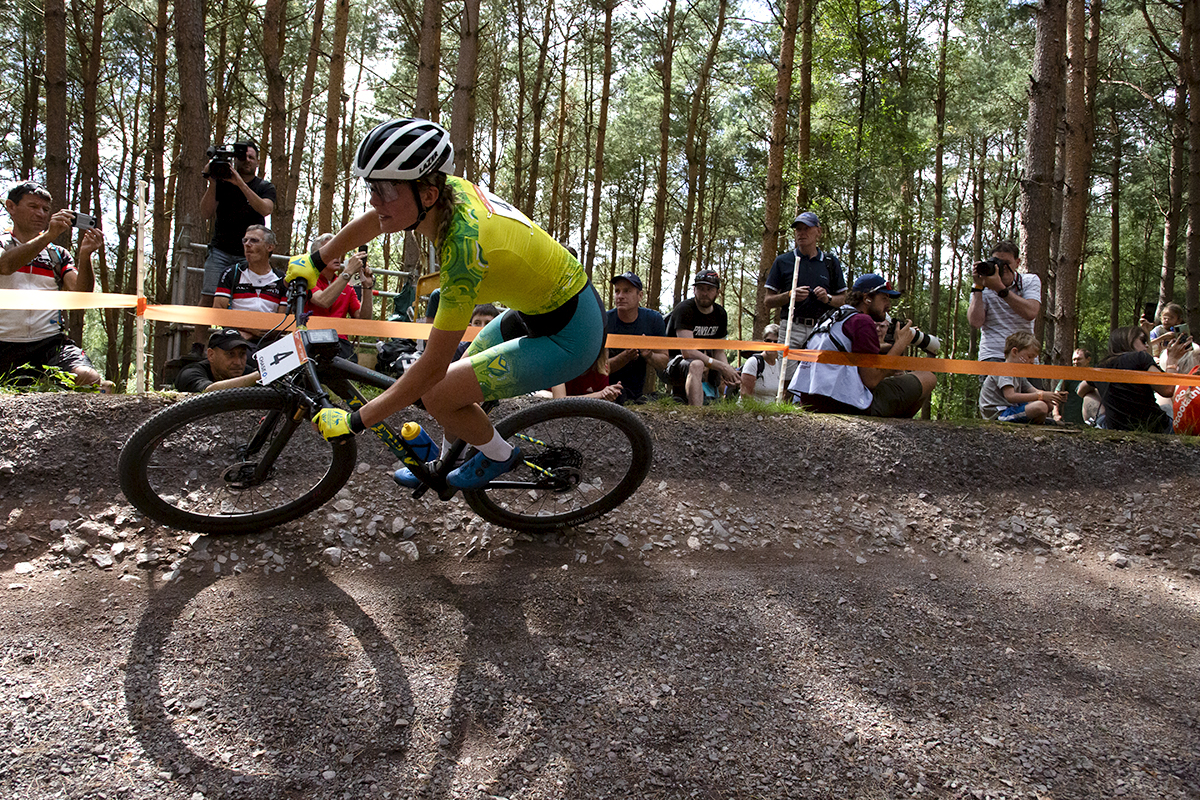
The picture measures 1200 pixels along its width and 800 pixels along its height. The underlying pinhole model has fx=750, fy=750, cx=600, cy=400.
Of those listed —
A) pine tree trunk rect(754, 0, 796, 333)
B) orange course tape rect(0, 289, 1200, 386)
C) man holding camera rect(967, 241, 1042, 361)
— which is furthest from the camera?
pine tree trunk rect(754, 0, 796, 333)

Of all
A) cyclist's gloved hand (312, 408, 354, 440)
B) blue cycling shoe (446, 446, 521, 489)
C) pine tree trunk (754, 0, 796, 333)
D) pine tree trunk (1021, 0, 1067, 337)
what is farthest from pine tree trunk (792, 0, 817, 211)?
cyclist's gloved hand (312, 408, 354, 440)

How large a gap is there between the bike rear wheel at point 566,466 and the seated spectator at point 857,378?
2942 millimetres

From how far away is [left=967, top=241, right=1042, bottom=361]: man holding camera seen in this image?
6781 mm

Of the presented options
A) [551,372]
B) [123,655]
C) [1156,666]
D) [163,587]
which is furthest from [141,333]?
Answer: [1156,666]

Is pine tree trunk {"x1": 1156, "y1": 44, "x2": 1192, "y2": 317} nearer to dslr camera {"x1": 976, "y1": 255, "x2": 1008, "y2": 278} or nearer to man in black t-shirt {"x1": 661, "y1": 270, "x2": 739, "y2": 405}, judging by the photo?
dslr camera {"x1": 976, "y1": 255, "x2": 1008, "y2": 278}

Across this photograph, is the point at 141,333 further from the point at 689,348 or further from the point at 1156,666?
the point at 1156,666

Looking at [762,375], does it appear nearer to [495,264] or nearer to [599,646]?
[599,646]

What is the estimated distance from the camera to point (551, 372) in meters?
3.77

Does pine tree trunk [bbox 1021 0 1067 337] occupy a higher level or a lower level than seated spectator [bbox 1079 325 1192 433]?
higher

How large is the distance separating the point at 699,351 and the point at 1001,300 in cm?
286

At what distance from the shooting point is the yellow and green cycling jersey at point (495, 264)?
3.14 metres

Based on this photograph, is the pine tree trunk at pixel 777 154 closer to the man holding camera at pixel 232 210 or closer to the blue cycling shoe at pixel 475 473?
the man holding camera at pixel 232 210

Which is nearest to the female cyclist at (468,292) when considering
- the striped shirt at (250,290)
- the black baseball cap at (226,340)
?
the black baseball cap at (226,340)

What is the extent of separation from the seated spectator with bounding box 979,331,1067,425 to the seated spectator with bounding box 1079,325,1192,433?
694 mm
